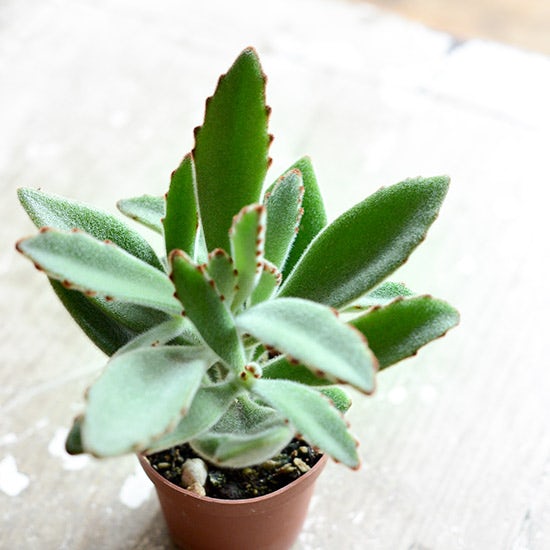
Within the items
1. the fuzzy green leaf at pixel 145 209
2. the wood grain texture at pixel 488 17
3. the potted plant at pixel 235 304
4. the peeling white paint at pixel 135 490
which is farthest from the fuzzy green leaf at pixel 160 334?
the wood grain texture at pixel 488 17

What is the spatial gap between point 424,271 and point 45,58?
0.80 metres

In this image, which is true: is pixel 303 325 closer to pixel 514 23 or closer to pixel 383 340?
pixel 383 340

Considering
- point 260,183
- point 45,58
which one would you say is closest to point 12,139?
point 45,58

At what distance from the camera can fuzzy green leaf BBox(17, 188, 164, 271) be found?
738mm

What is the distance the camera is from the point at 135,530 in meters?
1.03

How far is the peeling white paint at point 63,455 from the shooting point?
1.08m

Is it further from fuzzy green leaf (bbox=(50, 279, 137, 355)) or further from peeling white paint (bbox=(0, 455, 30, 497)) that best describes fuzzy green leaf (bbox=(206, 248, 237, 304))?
peeling white paint (bbox=(0, 455, 30, 497))

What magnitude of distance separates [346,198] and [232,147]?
645 mm

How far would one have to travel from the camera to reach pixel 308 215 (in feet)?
2.73

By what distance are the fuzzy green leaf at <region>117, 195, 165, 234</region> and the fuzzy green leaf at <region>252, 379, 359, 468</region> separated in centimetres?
21

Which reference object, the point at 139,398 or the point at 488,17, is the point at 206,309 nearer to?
the point at 139,398

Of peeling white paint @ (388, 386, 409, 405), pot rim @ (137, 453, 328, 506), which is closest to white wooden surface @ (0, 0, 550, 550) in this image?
peeling white paint @ (388, 386, 409, 405)

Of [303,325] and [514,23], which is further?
[514,23]

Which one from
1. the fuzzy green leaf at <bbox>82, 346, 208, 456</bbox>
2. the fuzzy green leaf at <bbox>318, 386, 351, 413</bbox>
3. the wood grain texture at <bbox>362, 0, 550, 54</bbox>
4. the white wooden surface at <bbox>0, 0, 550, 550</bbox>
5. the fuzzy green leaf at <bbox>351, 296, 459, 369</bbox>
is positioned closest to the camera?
the fuzzy green leaf at <bbox>82, 346, 208, 456</bbox>
